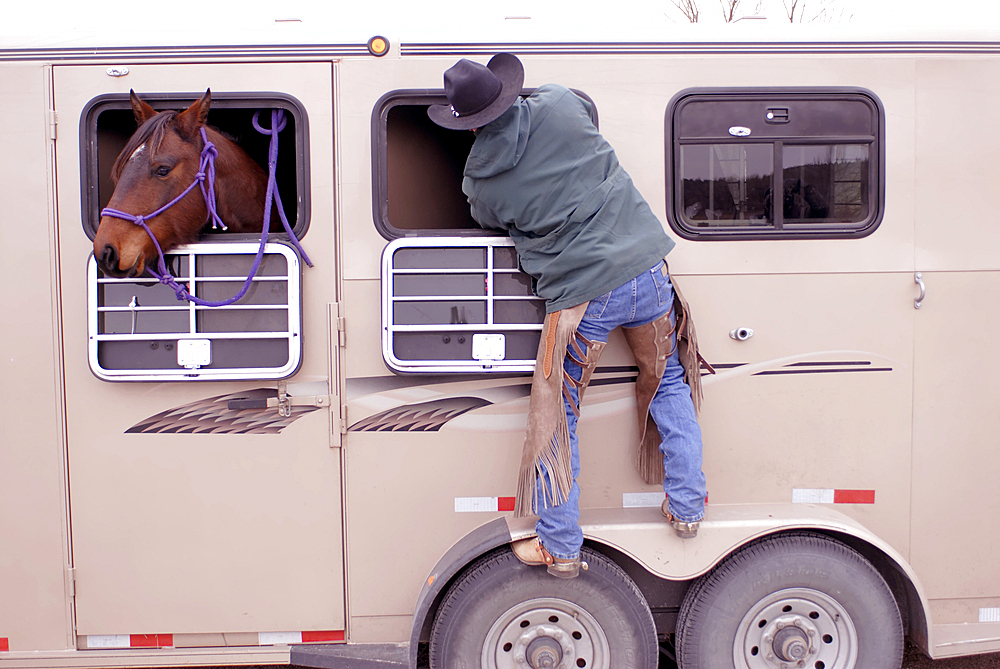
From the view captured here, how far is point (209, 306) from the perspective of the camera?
2.68 m

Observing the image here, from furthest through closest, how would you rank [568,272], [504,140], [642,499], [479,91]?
1. [642,499]
2. [568,272]
3. [504,140]
4. [479,91]

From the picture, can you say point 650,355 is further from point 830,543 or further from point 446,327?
point 830,543

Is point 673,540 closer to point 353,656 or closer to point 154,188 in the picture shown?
point 353,656

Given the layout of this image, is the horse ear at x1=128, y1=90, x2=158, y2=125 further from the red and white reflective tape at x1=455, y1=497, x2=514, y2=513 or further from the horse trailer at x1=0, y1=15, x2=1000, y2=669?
the red and white reflective tape at x1=455, y1=497, x2=514, y2=513

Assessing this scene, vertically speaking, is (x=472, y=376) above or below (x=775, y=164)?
below

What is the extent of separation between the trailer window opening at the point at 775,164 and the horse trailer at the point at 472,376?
0.01 m

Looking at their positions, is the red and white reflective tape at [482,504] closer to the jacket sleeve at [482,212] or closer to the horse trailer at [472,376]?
the horse trailer at [472,376]

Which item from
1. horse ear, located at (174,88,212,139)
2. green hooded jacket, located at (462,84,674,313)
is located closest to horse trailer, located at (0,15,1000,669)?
horse ear, located at (174,88,212,139)

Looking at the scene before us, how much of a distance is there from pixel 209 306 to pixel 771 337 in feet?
7.75

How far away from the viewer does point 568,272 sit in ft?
8.43

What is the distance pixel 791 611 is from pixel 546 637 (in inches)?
41.5

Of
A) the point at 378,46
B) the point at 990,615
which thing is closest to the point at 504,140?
the point at 378,46

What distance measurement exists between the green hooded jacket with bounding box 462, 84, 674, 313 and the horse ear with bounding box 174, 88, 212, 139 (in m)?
1.12

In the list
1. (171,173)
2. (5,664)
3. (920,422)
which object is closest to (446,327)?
(171,173)
